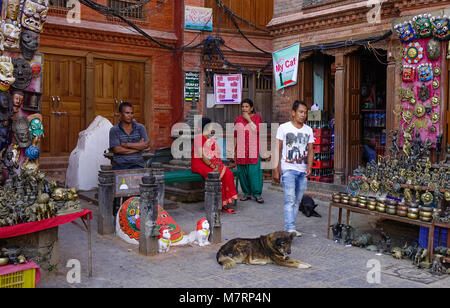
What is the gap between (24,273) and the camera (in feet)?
14.5

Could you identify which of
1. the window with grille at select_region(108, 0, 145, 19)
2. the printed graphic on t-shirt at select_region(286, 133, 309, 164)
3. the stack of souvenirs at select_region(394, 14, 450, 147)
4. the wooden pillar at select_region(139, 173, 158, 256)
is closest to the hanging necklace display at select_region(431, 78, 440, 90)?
the stack of souvenirs at select_region(394, 14, 450, 147)

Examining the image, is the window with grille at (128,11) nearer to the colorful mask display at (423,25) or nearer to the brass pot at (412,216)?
the colorful mask display at (423,25)

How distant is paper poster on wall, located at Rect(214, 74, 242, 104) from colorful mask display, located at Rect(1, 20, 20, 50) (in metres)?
7.31

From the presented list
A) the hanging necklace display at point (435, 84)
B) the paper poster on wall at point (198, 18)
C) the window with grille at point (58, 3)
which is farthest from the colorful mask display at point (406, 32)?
the window with grille at point (58, 3)


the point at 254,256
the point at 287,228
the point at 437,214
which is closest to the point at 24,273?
the point at 254,256

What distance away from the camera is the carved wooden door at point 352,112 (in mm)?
10734

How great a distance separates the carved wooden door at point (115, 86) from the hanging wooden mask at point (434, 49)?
748 cm

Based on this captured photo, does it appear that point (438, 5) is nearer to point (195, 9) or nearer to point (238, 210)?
point (238, 210)

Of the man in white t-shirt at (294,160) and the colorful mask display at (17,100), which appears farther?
the man in white t-shirt at (294,160)

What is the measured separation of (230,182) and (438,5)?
5.10 metres

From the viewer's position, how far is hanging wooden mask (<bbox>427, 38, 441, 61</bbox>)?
28.0ft

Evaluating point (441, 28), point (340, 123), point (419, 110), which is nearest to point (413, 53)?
point (441, 28)

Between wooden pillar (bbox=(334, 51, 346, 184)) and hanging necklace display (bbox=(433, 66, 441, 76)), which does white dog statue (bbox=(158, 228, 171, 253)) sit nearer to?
wooden pillar (bbox=(334, 51, 346, 184))

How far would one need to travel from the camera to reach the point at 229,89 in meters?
13.4
